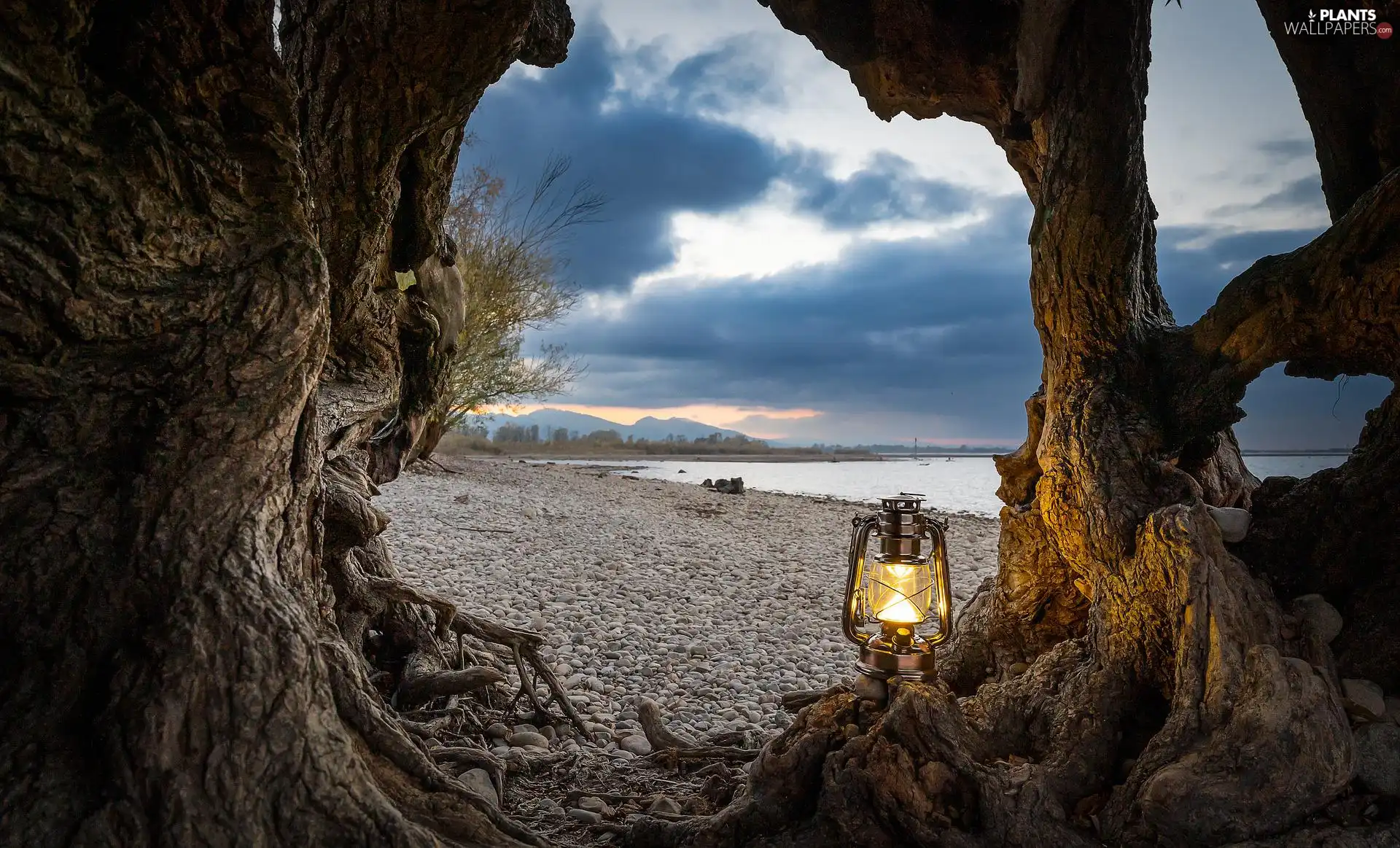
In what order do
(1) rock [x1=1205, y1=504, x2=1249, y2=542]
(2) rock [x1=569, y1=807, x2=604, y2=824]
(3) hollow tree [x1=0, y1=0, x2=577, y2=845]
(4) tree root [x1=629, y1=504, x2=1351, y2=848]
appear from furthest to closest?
(2) rock [x1=569, y1=807, x2=604, y2=824] < (1) rock [x1=1205, y1=504, x2=1249, y2=542] < (4) tree root [x1=629, y1=504, x2=1351, y2=848] < (3) hollow tree [x1=0, y1=0, x2=577, y2=845]

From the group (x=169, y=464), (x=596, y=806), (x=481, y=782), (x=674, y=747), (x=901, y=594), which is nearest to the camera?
(x=169, y=464)

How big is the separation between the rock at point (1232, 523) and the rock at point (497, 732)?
3.09 m

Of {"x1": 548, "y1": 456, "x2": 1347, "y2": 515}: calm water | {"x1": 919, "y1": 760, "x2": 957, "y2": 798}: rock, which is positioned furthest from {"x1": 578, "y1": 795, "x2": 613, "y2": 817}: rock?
{"x1": 548, "y1": 456, "x2": 1347, "y2": 515}: calm water

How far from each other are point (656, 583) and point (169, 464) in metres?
5.79

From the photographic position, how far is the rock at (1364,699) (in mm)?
2178

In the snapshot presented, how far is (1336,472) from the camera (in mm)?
2580

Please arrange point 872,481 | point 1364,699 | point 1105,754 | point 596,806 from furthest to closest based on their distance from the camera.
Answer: point 872,481 < point 596,806 < point 1105,754 < point 1364,699

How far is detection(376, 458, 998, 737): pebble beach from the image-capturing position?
4633mm

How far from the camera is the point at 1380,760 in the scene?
2064 mm

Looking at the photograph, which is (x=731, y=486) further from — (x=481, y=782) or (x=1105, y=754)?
(x=1105, y=754)

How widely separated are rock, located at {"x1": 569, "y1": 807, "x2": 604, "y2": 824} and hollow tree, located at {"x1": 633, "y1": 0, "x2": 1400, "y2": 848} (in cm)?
35

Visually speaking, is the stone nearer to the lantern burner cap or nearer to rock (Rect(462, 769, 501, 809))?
rock (Rect(462, 769, 501, 809))

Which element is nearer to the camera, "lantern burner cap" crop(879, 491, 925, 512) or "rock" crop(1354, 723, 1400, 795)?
"rock" crop(1354, 723, 1400, 795)

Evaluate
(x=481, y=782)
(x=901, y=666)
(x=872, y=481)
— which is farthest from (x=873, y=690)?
(x=872, y=481)
